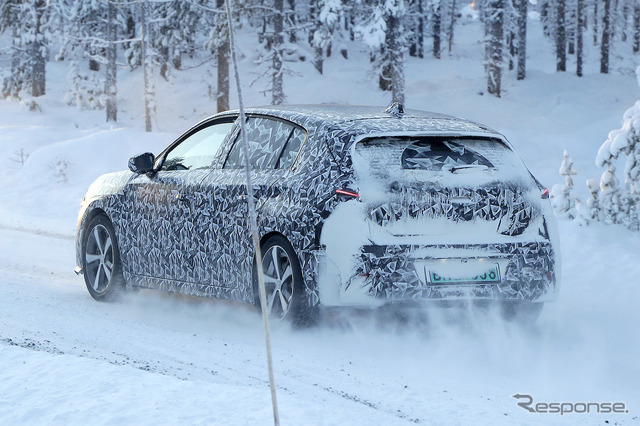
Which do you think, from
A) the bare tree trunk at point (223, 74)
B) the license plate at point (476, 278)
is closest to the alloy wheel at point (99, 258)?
the license plate at point (476, 278)

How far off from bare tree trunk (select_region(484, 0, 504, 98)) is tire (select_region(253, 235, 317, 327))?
37.3 m

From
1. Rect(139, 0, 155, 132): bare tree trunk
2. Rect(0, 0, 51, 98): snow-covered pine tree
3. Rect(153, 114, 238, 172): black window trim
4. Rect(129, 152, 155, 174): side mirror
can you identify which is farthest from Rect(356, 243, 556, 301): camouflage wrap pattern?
Rect(0, 0, 51, 98): snow-covered pine tree

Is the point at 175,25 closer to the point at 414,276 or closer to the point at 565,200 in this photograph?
the point at 565,200

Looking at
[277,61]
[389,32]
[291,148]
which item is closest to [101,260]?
[291,148]

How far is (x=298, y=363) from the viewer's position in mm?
5910

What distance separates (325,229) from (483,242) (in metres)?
1.04

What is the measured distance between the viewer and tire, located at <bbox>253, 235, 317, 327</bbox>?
21.2 feet

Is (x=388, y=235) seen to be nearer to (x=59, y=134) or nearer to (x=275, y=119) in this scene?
(x=275, y=119)

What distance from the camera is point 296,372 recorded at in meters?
5.66

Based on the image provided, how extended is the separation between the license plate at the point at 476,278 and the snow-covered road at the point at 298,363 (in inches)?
15.2

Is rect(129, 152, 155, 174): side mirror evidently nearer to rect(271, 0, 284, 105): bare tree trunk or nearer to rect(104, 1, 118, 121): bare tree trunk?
rect(271, 0, 284, 105): bare tree trunk

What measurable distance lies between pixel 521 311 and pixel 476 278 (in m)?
0.67

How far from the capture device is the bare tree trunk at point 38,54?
45656 mm

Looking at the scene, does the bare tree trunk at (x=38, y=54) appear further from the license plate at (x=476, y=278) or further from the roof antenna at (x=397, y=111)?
the license plate at (x=476, y=278)
